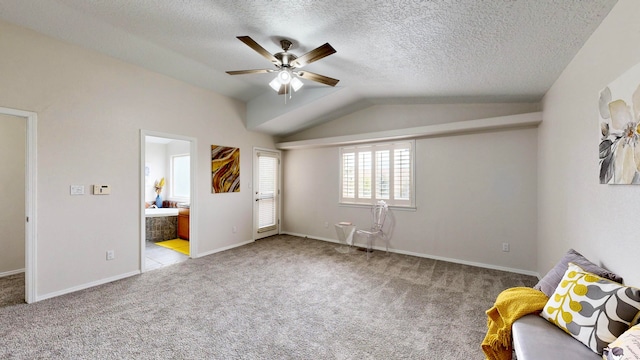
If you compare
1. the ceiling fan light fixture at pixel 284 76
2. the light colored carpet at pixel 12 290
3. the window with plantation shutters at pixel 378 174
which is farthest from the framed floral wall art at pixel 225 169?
the light colored carpet at pixel 12 290

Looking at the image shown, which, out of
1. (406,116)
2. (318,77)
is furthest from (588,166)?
(406,116)

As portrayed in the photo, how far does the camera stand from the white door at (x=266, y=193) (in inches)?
215

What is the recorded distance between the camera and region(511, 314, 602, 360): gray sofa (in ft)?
4.21

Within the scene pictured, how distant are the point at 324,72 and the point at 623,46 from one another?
2.62m

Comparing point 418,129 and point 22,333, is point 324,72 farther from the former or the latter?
point 22,333

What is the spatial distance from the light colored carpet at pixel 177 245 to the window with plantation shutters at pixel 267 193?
147 cm

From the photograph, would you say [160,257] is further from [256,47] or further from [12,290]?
[256,47]

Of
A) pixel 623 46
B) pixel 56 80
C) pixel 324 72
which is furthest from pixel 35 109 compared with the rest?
pixel 623 46

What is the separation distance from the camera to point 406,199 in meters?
4.53

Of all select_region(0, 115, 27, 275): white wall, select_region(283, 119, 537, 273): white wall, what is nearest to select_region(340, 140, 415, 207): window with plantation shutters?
select_region(283, 119, 537, 273): white wall

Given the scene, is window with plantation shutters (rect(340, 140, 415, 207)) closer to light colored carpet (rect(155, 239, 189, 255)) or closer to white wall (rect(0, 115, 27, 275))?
light colored carpet (rect(155, 239, 189, 255))

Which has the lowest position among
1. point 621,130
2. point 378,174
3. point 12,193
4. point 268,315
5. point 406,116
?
point 268,315

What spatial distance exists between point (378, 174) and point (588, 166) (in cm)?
301

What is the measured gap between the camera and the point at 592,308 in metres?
1.38
